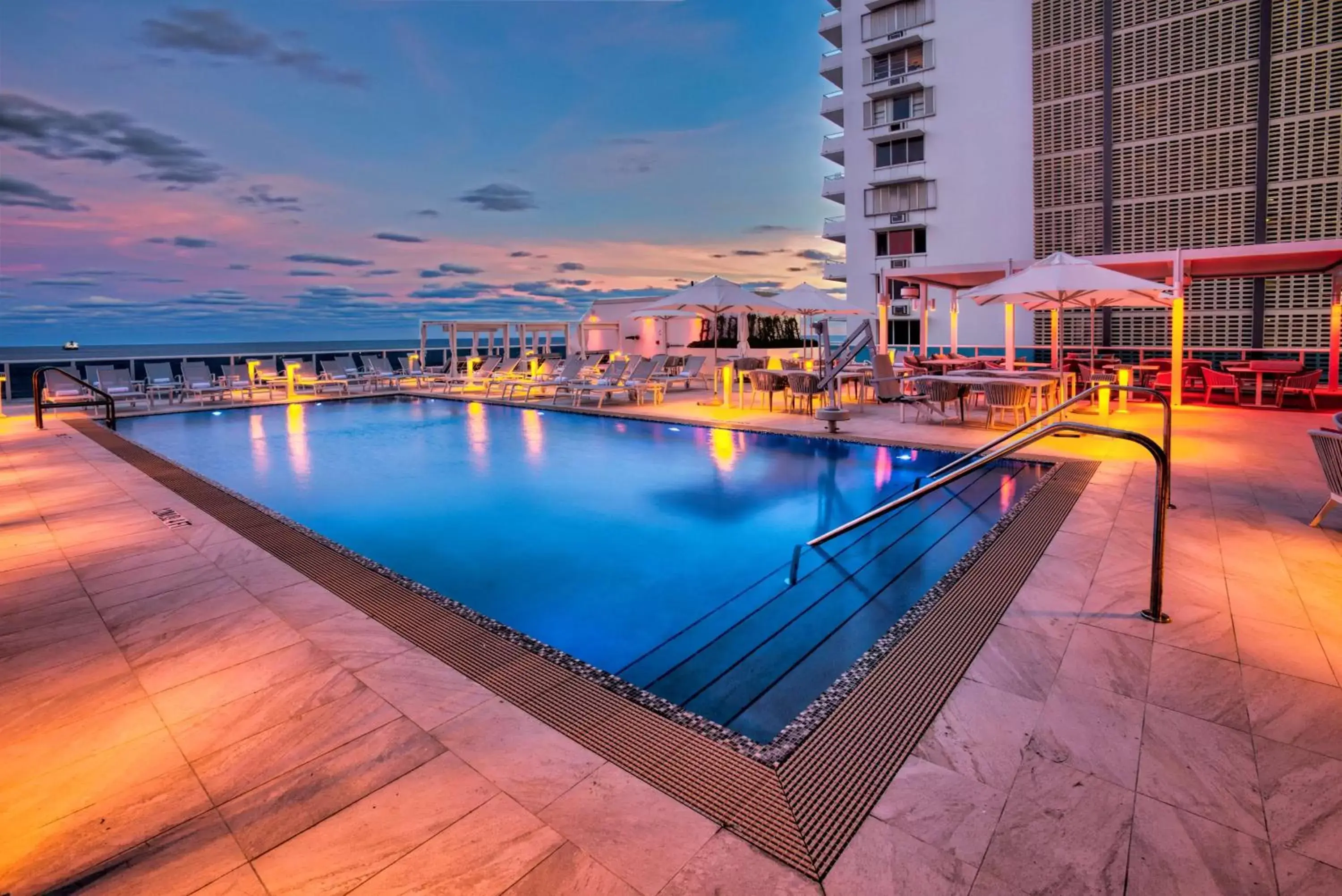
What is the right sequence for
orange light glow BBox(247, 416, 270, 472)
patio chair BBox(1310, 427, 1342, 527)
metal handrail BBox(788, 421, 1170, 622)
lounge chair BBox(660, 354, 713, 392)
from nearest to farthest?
metal handrail BBox(788, 421, 1170, 622)
patio chair BBox(1310, 427, 1342, 527)
orange light glow BBox(247, 416, 270, 472)
lounge chair BBox(660, 354, 713, 392)

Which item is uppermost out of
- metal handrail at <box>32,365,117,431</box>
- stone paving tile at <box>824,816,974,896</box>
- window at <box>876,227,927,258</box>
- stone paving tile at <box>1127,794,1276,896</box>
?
window at <box>876,227,927,258</box>

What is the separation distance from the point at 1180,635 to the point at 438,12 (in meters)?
25.1

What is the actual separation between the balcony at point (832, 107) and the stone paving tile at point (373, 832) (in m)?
29.9

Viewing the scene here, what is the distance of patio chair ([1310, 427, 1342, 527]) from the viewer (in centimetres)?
409

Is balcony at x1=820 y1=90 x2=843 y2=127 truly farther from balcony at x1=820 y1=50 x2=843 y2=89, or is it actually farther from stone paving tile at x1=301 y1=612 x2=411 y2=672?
stone paving tile at x1=301 y1=612 x2=411 y2=672

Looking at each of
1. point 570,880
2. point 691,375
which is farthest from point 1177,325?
point 570,880

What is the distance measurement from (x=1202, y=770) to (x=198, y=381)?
17961 millimetres

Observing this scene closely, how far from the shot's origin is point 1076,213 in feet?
61.1

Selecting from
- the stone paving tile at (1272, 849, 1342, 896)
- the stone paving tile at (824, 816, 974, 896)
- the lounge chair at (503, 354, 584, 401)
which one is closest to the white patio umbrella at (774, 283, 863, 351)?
the lounge chair at (503, 354, 584, 401)

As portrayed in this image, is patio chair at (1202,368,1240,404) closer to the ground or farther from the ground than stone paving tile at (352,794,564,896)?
farther from the ground

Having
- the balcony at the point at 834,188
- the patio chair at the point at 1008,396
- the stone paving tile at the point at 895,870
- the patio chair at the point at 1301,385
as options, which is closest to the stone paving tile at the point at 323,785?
the stone paving tile at the point at 895,870

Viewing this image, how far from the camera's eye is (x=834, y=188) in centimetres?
2722

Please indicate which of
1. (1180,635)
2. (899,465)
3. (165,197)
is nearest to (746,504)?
(899,465)

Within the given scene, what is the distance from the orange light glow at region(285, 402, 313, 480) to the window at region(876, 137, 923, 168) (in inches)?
861
